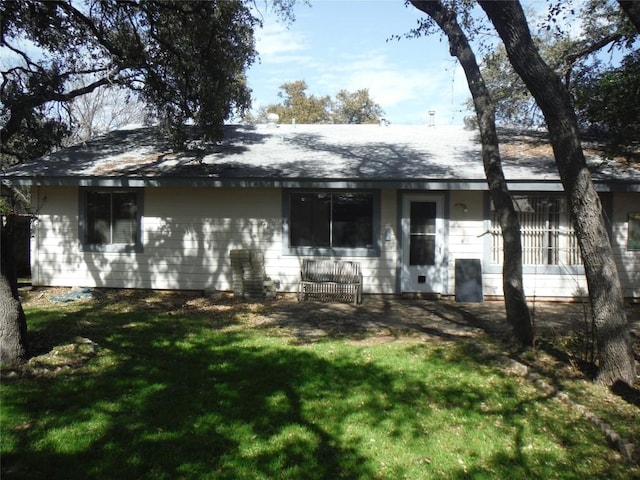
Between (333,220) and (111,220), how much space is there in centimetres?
→ 492

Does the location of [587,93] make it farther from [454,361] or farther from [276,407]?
[276,407]

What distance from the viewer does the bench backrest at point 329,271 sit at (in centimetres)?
1098

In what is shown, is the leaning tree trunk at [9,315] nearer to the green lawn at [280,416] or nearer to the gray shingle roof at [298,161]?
the green lawn at [280,416]

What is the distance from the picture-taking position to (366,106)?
139ft

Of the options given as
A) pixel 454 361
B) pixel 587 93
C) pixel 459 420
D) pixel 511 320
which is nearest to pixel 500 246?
pixel 587 93

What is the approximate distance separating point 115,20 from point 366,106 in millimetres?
32451

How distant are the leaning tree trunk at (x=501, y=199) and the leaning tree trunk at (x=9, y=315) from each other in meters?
5.98

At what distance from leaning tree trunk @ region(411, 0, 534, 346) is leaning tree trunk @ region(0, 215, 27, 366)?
19.6ft

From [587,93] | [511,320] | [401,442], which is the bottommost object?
[401,442]

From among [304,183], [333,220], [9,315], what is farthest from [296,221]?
[9,315]

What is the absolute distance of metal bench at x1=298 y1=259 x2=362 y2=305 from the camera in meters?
10.7

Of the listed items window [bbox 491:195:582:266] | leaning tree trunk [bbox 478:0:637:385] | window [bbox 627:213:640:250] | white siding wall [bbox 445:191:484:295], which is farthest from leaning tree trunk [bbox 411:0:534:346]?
window [bbox 627:213:640:250]

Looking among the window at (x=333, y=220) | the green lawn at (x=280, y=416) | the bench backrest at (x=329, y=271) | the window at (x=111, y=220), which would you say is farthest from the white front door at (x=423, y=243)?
the window at (x=111, y=220)

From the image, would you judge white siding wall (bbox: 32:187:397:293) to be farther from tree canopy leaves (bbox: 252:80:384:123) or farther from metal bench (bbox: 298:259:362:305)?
tree canopy leaves (bbox: 252:80:384:123)
